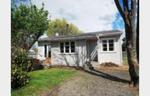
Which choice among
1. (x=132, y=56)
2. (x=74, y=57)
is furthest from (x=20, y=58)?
(x=74, y=57)

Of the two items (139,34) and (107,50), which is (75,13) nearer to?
(139,34)

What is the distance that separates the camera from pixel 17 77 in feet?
12.4

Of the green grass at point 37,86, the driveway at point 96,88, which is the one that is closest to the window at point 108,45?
the driveway at point 96,88

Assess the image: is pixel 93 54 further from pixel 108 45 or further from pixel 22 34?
pixel 22 34

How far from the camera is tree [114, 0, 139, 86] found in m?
3.59

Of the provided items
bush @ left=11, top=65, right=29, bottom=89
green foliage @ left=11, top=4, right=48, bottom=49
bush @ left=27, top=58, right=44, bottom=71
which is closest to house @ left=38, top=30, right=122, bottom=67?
bush @ left=27, top=58, right=44, bottom=71

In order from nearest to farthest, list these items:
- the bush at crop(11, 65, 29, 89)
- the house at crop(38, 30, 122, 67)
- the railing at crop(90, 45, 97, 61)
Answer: the bush at crop(11, 65, 29, 89)
the house at crop(38, 30, 122, 67)
the railing at crop(90, 45, 97, 61)

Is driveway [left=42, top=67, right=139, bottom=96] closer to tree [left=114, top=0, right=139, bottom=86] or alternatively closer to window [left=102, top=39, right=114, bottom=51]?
tree [left=114, top=0, right=139, bottom=86]

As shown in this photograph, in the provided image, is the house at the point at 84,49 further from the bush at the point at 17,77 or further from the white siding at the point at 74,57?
the bush at the point at 17,77

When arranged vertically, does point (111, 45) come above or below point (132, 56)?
above

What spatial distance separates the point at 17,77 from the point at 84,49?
13.5 ft

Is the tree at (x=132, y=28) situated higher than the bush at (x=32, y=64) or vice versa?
the tree at (x=132, y=28)

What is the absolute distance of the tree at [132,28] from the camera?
3592mm

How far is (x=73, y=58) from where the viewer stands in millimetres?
7543
